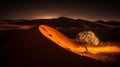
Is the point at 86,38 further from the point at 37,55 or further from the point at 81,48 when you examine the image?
the point at 37,55

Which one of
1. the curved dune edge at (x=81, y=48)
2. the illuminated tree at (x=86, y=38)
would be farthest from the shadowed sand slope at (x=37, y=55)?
the illuminated tree at (x=86, y=38)

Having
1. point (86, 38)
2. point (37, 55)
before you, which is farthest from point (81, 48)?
point (37, 55)

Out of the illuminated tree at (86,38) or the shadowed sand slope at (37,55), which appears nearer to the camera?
the shadowed sand slope at (37,55)

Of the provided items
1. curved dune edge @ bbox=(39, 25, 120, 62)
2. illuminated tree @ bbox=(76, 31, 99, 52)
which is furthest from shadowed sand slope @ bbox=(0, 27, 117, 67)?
illuminated tree @ bbox=(76, 31, 99, 52)

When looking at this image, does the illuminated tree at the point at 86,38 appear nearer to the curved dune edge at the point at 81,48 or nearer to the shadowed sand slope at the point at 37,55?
the curved dune edge at the point at 81,48

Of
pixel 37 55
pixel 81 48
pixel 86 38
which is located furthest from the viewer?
pixel 81 48

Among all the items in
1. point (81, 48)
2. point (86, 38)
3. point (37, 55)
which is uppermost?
point (37, 55)

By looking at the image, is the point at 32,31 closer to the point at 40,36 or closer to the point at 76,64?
the point at 40,36

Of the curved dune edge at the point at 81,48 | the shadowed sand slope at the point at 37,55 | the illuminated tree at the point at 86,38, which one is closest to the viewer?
the shadowed sand slope at the point at 37,55
